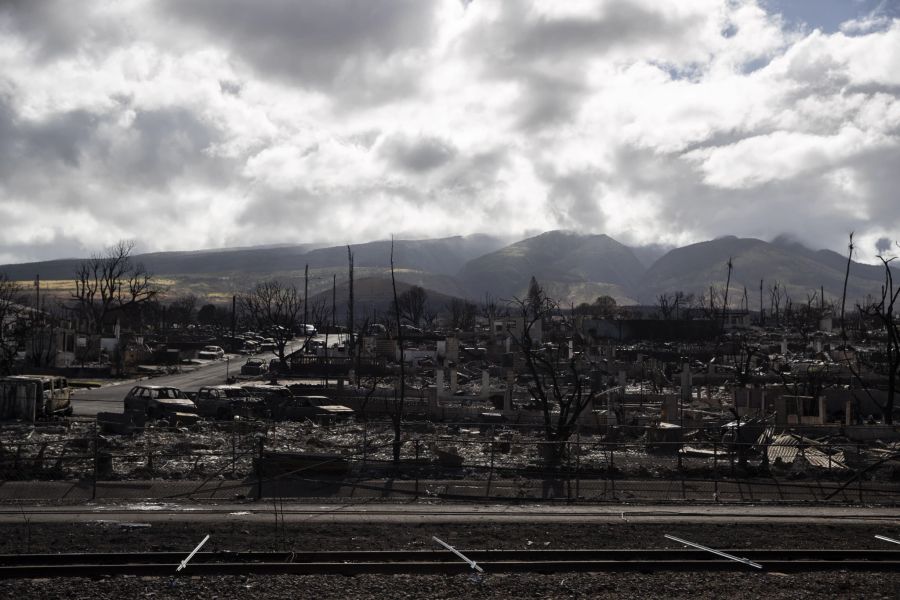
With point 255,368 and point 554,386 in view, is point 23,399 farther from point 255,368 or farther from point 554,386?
point 255,368

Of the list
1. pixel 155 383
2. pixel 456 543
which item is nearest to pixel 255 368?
pixel 155 383

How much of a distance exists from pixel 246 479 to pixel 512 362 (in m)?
43.4

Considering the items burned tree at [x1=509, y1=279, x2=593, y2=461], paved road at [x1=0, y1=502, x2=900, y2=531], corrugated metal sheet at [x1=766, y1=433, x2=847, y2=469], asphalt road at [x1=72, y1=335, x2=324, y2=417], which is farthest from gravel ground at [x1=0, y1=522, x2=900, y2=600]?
asphalt road at [x1=72, y1=335, x2=324, y2=417]

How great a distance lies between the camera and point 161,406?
115 feet

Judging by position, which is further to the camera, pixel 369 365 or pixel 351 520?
pixel 369 365

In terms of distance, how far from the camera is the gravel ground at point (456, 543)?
11.9 metres

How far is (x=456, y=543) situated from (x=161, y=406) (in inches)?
913

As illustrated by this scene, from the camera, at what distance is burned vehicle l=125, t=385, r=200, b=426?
112 feet

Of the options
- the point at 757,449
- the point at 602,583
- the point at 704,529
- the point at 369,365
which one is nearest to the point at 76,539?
the point at 602,583

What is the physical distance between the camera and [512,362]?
64188 mm

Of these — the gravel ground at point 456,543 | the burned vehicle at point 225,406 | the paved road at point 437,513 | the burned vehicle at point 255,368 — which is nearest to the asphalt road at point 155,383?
the burned vehicle at point 255,368

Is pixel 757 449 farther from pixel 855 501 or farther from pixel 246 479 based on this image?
pixel 246 479

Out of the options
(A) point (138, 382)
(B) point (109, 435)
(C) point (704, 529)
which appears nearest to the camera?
(C) point (704, 529)

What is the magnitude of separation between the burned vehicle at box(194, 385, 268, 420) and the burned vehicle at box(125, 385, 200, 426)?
3.48ft
